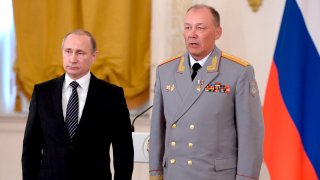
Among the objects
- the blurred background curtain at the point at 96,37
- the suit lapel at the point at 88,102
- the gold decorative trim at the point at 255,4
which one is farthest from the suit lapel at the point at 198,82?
the blurred background curtain at the point at 96,37

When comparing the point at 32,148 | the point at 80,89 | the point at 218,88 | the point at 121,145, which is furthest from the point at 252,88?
the point at 32,148

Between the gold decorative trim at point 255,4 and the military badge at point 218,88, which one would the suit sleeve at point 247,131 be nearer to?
the military badge at point 218,88

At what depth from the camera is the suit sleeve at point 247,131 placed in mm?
2199

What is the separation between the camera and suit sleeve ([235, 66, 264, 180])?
220 centimetres

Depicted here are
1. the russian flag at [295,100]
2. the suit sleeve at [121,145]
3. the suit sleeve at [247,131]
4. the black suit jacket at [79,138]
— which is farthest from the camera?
the russian flag at [295,100]

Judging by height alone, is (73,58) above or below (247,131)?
above

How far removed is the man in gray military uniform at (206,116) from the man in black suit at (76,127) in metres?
0.18

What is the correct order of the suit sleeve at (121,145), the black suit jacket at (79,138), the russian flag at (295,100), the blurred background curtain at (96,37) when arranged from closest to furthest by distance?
1. the black suit jacket at (79,138)
2. the suit sleeve at (121,145)
3. the russian flag at (295,100)
4. the blurred background curtain at (96,37)

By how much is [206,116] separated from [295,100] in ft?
4.31

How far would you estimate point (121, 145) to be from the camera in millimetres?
2424

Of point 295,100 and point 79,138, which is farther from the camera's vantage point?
point 295,100

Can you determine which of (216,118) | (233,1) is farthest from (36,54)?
(216,118)

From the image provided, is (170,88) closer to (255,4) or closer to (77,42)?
(77,42)

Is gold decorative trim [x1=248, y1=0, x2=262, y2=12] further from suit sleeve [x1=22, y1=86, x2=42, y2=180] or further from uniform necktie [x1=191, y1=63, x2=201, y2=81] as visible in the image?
suit sleeve [x1=22, y1=86, x2=42, y2=180]
